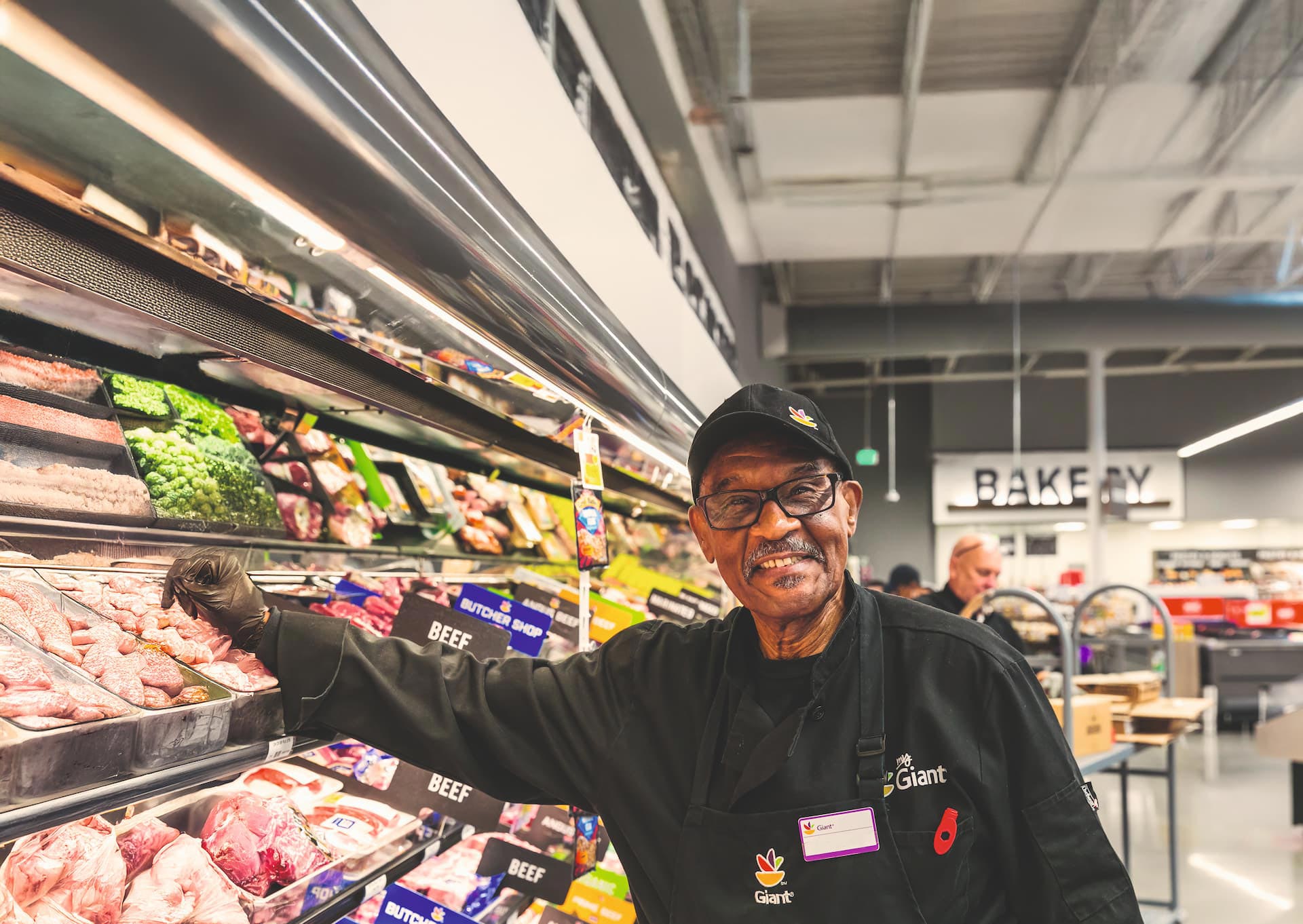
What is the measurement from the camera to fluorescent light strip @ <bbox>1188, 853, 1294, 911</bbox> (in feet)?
17.4

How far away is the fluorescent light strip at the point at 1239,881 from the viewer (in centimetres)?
530

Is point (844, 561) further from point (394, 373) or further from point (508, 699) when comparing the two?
point (394, 373)

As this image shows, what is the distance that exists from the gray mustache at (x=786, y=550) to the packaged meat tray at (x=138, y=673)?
771 mm

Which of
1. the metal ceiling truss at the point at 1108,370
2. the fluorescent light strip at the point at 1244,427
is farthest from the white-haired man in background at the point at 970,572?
the metal ceiling truss at the point at 1108,370

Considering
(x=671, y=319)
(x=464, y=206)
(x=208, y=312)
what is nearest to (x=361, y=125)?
(x=464, y=206)

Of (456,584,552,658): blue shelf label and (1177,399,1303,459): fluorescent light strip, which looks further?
(1177,399,1303,459): fluorescent light strip

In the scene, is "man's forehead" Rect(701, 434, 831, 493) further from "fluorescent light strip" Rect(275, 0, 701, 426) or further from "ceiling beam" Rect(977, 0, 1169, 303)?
"ceiling beam" Rect(977, 0, 1169, 303)

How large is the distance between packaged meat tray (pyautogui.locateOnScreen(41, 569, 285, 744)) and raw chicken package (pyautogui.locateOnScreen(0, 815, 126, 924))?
0.27 metres

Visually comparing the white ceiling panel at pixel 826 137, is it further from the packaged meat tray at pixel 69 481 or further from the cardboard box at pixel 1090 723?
the packaged meat tray at pixel 69 481

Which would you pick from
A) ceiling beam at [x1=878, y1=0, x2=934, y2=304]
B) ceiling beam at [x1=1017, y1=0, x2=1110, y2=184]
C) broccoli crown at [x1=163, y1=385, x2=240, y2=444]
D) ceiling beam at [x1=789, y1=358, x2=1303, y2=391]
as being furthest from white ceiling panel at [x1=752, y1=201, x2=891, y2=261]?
broccoli crown at [x1=163, y1=385, x2=240, y2=444]

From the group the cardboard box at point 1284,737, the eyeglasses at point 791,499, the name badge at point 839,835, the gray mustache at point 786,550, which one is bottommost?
the cardboard box at point 1284,737

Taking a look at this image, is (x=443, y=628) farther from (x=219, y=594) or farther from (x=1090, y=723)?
(x=1090, y=723)

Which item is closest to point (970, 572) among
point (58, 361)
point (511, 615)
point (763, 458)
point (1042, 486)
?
point (511, 615)

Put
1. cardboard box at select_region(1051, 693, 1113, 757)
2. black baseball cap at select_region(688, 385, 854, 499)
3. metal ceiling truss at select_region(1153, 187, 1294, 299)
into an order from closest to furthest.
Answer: black baseball cap at select_region(688, 385, 854, 499)
cardboard box at select_region(1051, 693, 1113, 757)
metal ceiling truss at select_region(1153, 187, 1294, 299)
